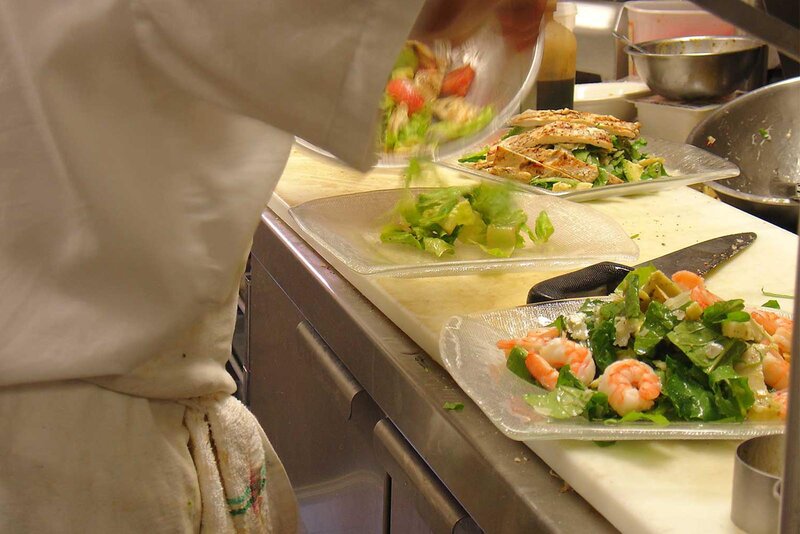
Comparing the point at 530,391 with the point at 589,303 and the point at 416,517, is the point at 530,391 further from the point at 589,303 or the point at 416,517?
the point at 416,517

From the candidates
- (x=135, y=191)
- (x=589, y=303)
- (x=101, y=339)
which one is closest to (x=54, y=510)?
(x=101, y=339)

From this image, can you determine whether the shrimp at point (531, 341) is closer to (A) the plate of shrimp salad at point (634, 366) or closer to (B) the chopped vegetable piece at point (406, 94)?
(A) the plate of shrimp salad at point (634, 366)

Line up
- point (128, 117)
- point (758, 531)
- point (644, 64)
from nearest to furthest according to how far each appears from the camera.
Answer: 1. point (758, 531)
2. point (128, 117)
3. point (644, 64)

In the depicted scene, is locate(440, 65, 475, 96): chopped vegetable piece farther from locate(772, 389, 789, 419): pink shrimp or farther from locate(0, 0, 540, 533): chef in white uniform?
locate(772, 389, 789, 419): pink shrimp

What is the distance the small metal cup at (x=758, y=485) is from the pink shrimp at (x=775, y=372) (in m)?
0.20

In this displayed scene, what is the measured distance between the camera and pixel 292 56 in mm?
749

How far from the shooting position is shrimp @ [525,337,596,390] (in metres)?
0.90

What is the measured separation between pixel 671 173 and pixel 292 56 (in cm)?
119

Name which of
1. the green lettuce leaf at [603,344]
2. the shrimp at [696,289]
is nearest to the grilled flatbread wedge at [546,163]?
the shrimp at [696,289]

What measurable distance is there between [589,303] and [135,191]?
49cm

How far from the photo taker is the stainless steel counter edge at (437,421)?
0.80m

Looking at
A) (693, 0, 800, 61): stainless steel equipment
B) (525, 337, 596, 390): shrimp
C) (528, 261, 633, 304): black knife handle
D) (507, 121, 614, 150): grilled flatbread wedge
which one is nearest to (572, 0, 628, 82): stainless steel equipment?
(507, 121, 614, 150): grilled flatbread wedge

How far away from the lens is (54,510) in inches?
38.8

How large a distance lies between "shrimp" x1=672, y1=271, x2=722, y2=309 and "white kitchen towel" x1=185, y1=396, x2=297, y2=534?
509 millimetres
